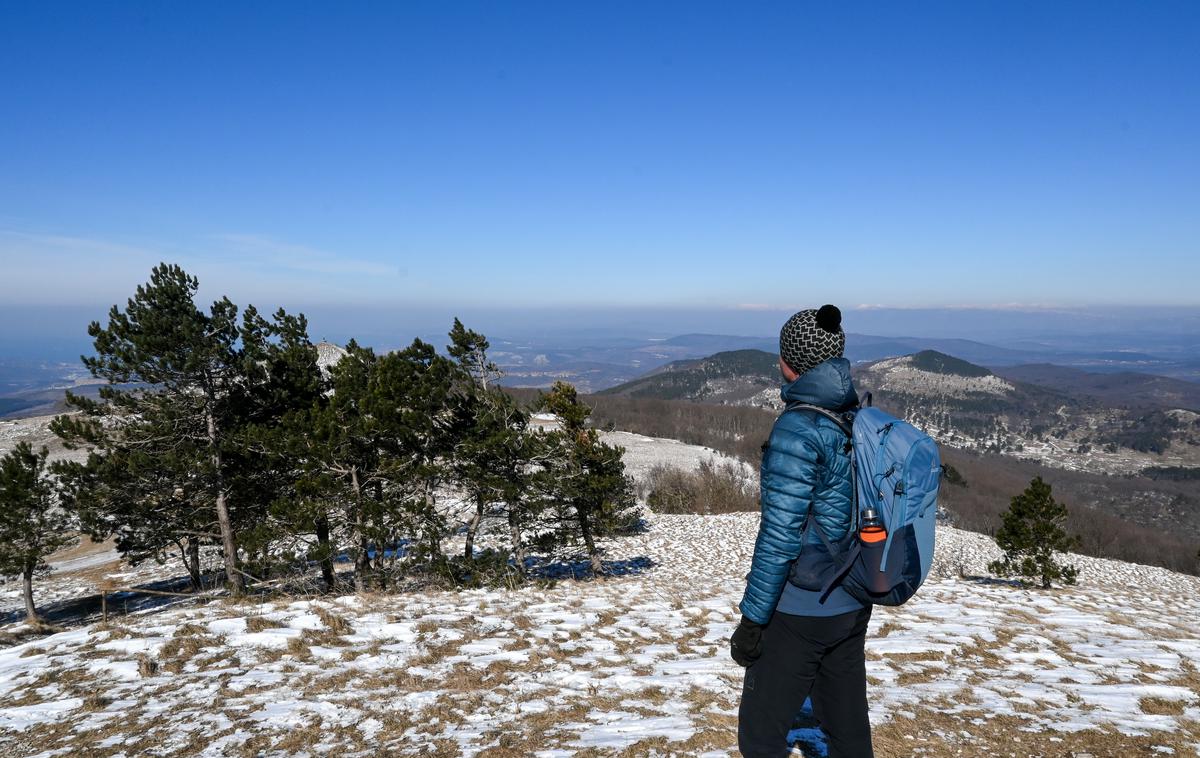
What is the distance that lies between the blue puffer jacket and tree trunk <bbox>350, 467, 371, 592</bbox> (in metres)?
12.7

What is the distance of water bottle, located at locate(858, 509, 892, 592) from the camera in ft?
10.2

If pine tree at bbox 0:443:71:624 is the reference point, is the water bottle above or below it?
above

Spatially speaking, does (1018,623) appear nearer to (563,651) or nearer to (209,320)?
(563,651)

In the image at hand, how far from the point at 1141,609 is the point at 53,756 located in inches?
778

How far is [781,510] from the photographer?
130 inches

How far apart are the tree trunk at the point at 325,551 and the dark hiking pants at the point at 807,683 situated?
12962 millimetres

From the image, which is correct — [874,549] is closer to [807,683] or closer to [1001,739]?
[807,683]

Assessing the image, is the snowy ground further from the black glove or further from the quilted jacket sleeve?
the quilted jacket sleeve

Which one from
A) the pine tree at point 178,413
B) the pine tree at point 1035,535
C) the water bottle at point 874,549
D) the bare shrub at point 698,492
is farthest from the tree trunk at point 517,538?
the bare shrub at point 698,492

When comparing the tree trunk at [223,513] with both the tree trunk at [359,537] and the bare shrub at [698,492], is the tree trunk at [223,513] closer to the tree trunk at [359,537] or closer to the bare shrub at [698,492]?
the tree trunk at [359,537]

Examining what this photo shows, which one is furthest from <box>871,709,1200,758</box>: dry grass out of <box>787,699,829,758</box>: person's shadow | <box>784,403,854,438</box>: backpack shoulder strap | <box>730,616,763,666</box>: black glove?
<box>784,403,854,438</box>: backpack shoulder strap

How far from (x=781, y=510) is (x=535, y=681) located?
17.8 ft

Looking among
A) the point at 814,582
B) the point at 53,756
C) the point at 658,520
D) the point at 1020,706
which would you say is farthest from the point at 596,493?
the point at 658,520

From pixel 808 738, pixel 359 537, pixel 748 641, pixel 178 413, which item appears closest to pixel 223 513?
pixel 178 413
